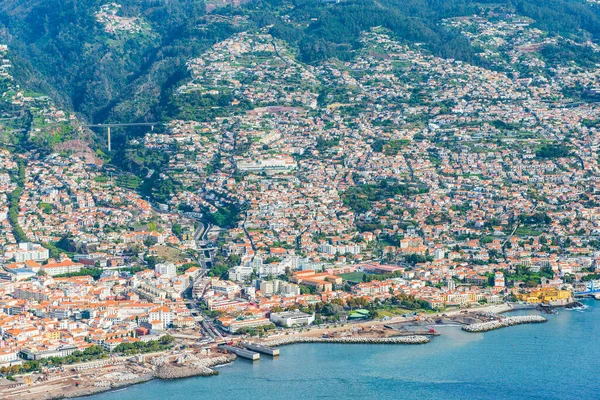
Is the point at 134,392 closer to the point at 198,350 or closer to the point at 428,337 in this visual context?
the point at 198,350

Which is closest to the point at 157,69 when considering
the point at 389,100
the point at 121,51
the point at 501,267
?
the point at 121,51

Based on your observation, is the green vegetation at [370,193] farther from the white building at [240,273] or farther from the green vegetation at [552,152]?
the white building at [240,273]

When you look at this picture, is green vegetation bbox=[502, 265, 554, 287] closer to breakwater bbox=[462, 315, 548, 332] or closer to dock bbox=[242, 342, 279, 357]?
breakwater bbox=[462, 315, 548, 332]

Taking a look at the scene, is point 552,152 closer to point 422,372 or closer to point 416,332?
point 416,332

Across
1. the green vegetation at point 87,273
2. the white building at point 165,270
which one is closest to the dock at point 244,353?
the white building at point 165,270

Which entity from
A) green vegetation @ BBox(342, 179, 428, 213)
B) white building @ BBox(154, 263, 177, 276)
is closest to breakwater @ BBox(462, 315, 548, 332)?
white building @ BBox(154, 263, 177, 276)

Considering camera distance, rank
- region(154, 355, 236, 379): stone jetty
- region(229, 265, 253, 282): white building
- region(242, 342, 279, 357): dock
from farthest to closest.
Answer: region(229, 265, 253, 282): white building → region(242, 342, 279, 357): dock → region(154, 355, 236, 379): stone jetty
